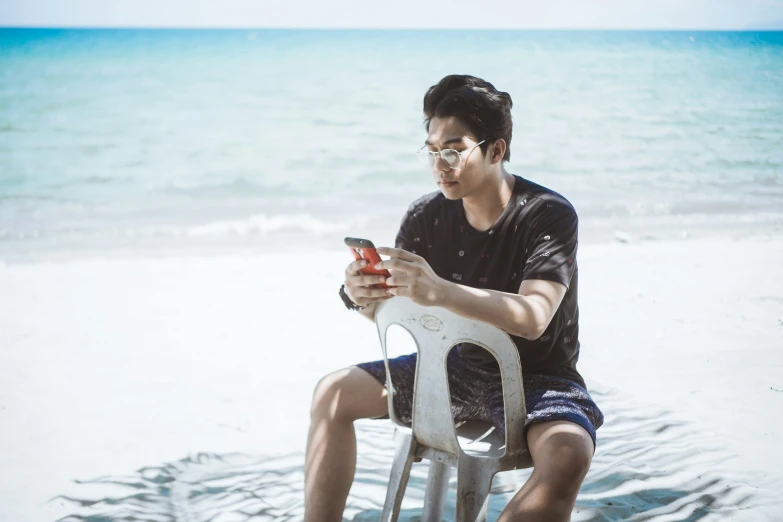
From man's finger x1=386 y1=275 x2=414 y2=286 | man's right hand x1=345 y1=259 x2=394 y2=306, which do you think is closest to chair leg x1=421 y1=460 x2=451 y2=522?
man's right hand x1=345 y1=259 x2=394 y2=306

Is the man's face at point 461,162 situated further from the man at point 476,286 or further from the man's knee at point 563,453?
the man's knee at point 563,453

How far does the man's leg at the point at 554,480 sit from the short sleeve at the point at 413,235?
2.87 feet

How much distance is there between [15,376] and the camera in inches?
177

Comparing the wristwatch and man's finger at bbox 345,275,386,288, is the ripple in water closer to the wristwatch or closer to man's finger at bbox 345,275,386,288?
the wristwatch

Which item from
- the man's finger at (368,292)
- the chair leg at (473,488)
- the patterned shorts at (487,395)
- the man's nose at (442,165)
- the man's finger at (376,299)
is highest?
the man's nose at (442,165)

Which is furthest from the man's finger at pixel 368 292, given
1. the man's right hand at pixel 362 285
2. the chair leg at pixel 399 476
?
the chair leg at pixel 399 476

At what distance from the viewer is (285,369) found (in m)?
4.66

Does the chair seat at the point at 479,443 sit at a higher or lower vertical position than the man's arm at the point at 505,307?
lower

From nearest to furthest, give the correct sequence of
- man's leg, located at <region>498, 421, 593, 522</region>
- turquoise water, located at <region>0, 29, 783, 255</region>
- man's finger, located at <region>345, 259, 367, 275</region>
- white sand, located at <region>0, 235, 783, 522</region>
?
1. man's leg, located at <region>498, 421, 593, 522</region>
2. man's finger, located at <region>345, 259, 367, 275</region>
3. white sand, located at <region>0, 235, 783, 522</region>
4. turquoise water, located at <region>0, 29, 783, 255</region>

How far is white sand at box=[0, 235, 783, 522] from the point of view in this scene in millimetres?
3229

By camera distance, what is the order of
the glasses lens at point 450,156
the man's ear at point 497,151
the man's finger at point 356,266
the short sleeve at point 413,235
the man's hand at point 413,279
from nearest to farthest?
the man's hand at point 413,279 → the man's finger at point 356,266 → the glasses lens at point 450,156 → the man's ear at point 497,151 → the short sleeve at point 413,235

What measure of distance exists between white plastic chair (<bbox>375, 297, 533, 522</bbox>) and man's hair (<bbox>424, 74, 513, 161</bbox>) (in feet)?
2.07

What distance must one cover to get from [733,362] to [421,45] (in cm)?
3772

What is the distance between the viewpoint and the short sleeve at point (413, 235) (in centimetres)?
268
